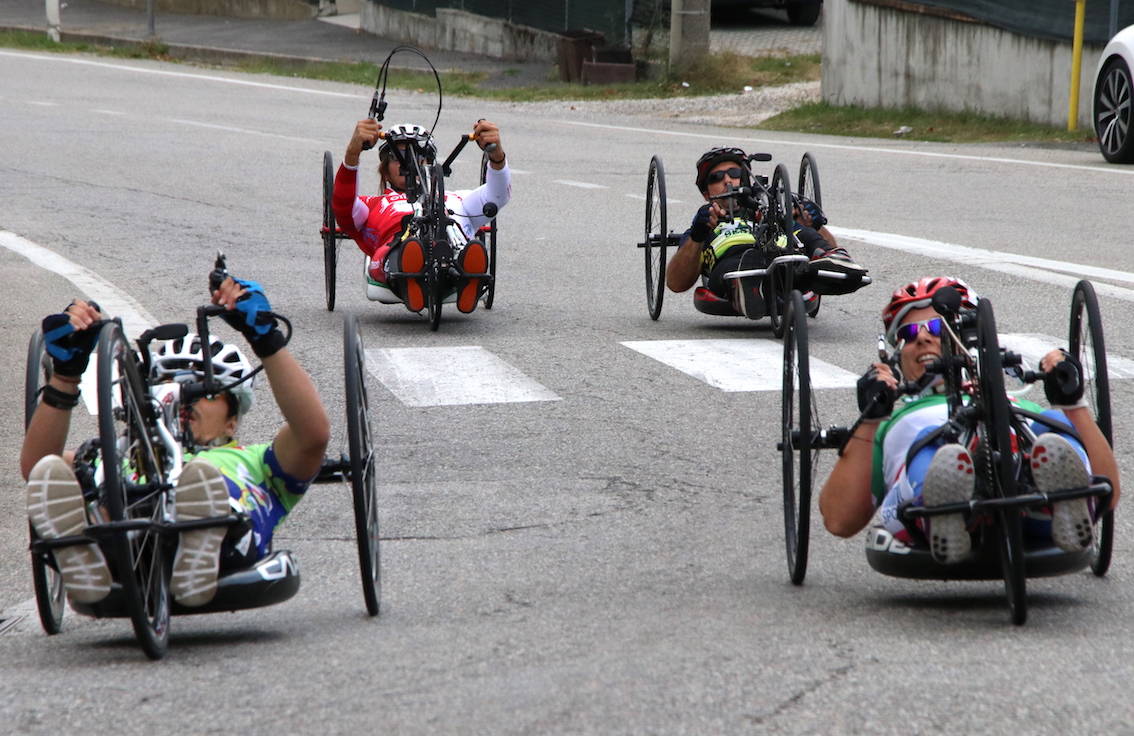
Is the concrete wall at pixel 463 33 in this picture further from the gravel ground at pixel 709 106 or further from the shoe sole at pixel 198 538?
the shoe sole at pixel 198 538

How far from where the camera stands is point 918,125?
24469 millimetres

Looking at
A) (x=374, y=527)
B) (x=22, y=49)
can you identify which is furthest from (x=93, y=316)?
(x=22, y=49)

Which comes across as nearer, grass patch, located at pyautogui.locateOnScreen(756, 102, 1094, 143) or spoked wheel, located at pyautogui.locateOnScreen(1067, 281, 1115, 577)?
spoked wheel, located at pyautogui.locateOnScreen(1067, 281, 1115, 577)

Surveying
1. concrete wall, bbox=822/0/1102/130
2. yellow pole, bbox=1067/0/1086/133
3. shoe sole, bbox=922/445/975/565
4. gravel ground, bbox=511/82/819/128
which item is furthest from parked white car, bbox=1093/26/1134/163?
shoe sole, bbox=922/445/975/565

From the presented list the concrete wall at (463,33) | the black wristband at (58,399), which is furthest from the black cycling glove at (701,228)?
the concrete wall at (463,33)

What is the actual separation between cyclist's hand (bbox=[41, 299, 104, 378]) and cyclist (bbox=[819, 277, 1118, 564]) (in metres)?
2.06

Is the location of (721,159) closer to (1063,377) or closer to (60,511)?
(1063,377)

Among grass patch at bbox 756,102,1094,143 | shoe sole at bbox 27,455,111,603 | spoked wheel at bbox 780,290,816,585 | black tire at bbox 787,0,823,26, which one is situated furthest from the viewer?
black tire at bbox 787,0,823,26

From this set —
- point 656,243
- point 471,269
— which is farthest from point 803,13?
point 471,269

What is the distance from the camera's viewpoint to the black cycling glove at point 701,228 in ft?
35.4

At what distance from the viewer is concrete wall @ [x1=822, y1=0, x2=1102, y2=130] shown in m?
22.8

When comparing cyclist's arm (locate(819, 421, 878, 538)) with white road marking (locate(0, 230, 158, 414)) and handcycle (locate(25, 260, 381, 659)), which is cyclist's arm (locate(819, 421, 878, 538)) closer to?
handcycle (locate(25, 260, 381, 659))

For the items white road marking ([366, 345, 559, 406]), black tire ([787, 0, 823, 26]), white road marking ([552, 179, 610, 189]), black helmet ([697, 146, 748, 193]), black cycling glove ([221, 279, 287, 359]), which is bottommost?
white road marking ([366, 345, 559, 406])

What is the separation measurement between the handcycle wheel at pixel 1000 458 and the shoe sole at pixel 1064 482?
0.25 ft
